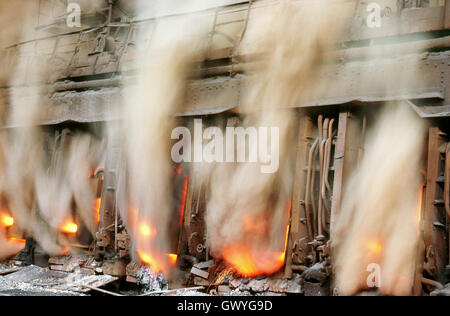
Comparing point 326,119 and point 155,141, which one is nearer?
point 326,119

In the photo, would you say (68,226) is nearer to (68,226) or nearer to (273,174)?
(68,226)

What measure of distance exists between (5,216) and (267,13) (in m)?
6.53

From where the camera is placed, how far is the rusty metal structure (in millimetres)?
4785

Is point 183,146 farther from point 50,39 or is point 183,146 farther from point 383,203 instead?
point 50,39

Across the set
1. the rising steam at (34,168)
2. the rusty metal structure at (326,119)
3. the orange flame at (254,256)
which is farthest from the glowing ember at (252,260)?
the rising steam at (34,168)

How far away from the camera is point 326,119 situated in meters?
5.59

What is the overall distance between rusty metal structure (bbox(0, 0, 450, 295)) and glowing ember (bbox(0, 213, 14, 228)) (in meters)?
2.20

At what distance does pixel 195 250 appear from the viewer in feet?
20.9

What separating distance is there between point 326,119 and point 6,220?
22.3 feet

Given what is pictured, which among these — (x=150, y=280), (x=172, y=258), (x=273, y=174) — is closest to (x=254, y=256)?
(x=273, y=174)

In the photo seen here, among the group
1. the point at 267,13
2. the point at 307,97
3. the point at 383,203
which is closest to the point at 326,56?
the point at 307,97

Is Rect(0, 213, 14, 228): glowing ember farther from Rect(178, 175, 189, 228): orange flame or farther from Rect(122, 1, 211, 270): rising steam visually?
Rect(178, 175, 189, 228): orange flame

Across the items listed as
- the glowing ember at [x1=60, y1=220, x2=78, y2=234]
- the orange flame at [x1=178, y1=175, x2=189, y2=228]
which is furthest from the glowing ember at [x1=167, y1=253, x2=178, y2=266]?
the glowing ember at [x1=60, y1=220, x2=78, y2=234]

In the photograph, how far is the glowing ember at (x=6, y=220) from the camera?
8695 mm
